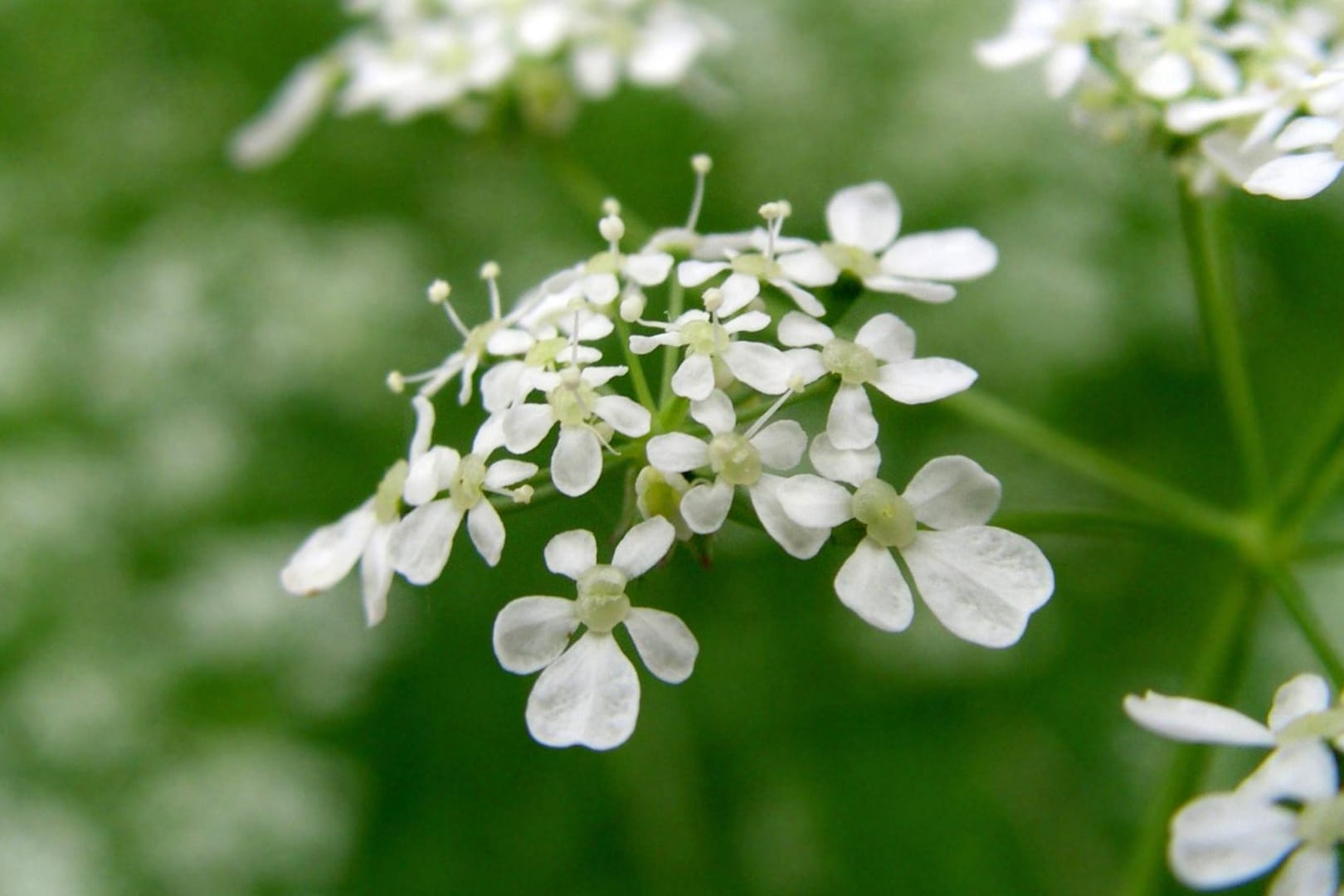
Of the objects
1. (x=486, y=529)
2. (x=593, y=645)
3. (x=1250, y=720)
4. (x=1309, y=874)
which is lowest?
(x=1309, y=874)

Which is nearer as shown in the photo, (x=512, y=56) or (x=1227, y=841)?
(x=1227, y=841)

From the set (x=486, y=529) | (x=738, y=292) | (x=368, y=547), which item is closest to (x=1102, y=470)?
(x=738, y=292)

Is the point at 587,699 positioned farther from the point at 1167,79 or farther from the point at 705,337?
the point at 1167,79

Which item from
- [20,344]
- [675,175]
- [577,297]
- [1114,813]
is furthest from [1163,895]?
[20,344]

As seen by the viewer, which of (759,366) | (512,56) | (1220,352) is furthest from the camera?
(512,56)

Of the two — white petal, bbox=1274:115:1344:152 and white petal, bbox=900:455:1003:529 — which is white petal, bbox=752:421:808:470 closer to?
white petal, bbox=900:455:1003:529

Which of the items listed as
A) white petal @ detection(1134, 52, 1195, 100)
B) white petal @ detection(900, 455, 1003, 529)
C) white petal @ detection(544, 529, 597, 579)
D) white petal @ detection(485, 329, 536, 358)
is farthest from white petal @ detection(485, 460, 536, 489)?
white petal @ detection(1134, 52, 1195, 100)

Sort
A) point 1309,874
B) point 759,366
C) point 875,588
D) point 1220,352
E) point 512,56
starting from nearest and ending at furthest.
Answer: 1. point 1309,874
2. point 875,588
3. point 759,366
4. point 1220,352
5. point 512,56
